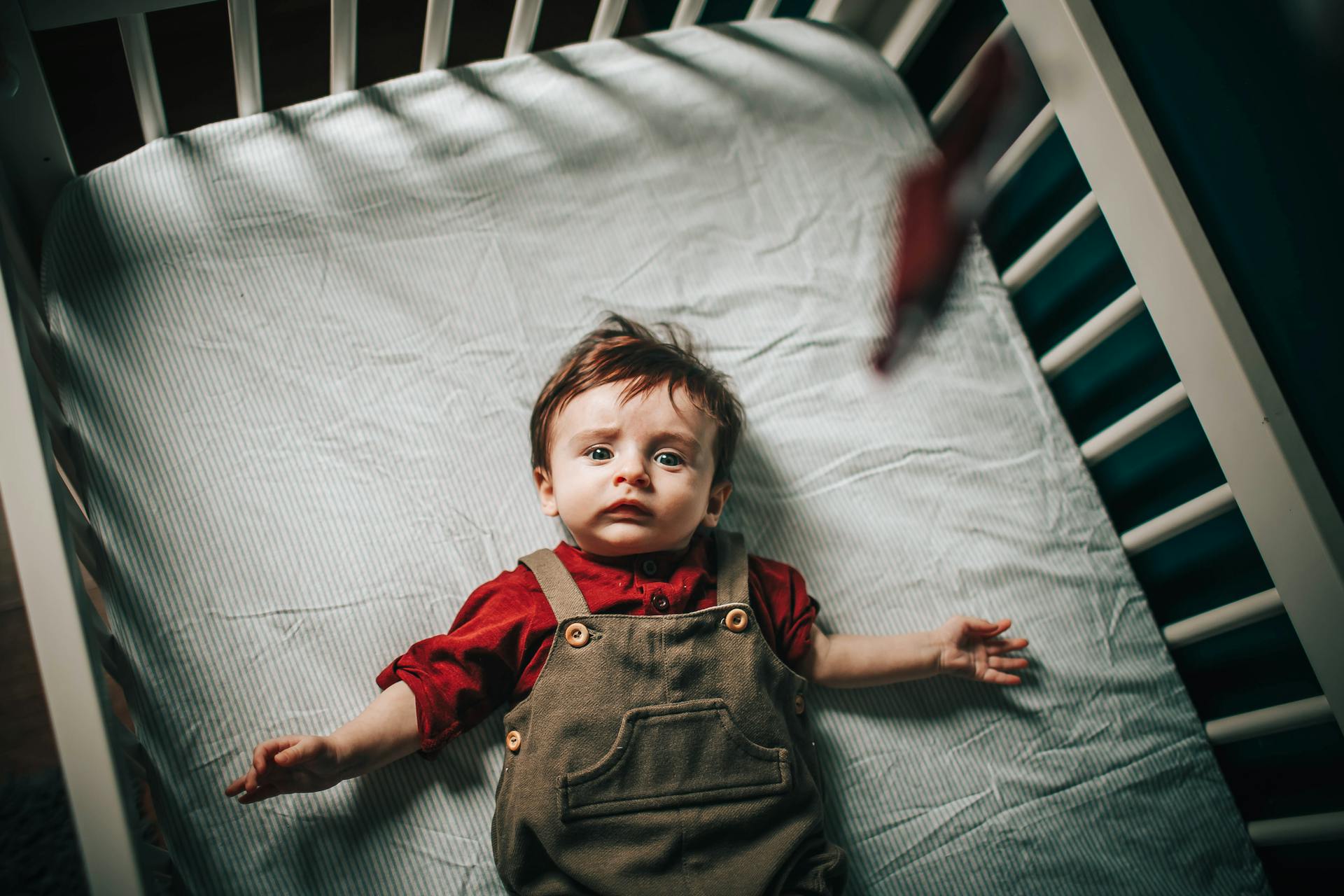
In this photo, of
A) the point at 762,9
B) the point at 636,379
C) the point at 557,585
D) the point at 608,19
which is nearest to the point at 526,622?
the point at 557,585

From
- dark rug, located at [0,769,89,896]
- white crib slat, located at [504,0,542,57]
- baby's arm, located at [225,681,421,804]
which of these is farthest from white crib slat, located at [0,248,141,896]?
white crib slat, located at [504,0,542,57]

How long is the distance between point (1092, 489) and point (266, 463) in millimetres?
988

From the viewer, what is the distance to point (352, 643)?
874mm

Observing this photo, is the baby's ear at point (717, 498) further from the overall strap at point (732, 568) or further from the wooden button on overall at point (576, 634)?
the wooden button on overall at point (576, 634)

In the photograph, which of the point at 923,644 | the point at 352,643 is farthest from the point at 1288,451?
the point at 352,643

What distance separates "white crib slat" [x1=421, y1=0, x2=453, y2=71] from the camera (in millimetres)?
1008

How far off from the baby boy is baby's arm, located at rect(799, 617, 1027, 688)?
0.05 meters

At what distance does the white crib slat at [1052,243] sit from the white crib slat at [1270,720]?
0.56m

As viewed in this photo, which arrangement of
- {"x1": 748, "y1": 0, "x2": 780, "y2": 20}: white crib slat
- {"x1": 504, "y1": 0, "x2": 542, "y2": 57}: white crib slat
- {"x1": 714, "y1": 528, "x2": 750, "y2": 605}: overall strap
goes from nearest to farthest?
1. {"x1": 714, "y1": 528, "x2": 750, "y2": 605}: overall strap
2. {"x1": 504, "y1": 0, "x2": 542, "y2": 57}: white crib slat
3. {"x1": 748, "y1": 0, "x2": 780, "y2": 20}: white crib slat

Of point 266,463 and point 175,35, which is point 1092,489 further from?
point 175,35

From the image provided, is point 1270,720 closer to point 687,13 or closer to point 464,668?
point 464,668

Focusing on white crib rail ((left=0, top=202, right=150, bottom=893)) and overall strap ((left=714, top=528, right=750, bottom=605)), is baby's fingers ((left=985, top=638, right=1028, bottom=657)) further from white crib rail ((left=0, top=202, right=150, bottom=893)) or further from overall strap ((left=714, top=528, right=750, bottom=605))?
white crib rail ((left=0, top=202, right=150, bottom=893))

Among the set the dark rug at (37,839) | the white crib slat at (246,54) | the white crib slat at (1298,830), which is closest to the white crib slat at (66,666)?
the white crib slat at (246,54)

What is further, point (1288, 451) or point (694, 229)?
point (694, 229)
